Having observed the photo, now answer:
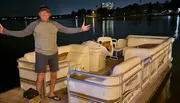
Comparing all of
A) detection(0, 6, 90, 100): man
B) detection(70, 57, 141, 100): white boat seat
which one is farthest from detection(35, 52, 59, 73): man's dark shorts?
detection(70, 57, 141, 100): white boat seat

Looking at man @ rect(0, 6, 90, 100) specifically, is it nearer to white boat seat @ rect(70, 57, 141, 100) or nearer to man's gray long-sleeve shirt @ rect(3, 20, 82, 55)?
man's gray long-sleeve shirt @ rect(3, 20, 82, 55)

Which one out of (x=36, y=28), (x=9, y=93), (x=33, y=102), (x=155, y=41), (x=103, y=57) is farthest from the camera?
(x=155, y=41)

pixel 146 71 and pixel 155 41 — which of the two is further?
pixel 155 41

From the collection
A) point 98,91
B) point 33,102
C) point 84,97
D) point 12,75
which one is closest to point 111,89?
point 98,91

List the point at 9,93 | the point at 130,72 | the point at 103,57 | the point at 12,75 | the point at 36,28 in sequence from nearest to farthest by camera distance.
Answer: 1. the point at 36,28
2. the point at 130,72
3. the point at 9,93
4. the point at 103,57
5. the point at 12,75

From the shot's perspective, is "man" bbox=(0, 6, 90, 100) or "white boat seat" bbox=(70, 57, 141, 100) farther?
"man" bbox=(0, 6, 90, 100)

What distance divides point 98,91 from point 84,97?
322 mm

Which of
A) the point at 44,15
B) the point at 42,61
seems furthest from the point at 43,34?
the point at 42,61

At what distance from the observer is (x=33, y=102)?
10.3ft

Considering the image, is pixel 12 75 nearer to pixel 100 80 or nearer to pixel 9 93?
pixel 9 93

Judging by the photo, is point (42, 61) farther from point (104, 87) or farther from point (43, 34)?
point (104, 87)

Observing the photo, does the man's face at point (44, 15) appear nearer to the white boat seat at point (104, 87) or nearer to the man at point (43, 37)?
the man at point (43, 37)

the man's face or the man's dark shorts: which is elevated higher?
the man's face

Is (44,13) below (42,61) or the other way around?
the other way around
